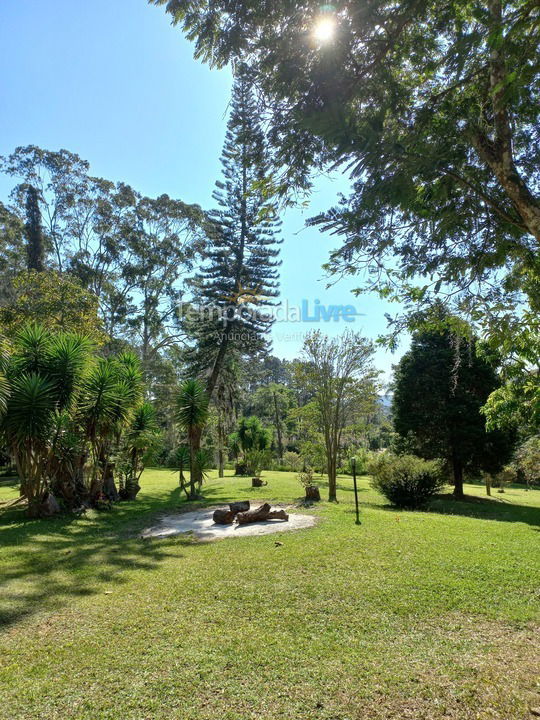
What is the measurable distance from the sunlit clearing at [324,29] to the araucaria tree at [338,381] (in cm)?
978

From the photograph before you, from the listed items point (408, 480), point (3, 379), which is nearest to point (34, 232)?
point (3, 379)

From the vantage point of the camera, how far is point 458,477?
650 inches

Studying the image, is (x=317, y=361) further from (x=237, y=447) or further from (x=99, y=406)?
(x=237, y=447)

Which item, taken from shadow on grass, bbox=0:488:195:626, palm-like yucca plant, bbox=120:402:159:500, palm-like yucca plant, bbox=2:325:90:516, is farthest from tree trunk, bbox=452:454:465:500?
palm-like yucca plant, bbox=2:325:90:516

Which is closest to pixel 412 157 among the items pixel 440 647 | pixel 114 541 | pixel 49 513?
pixel 440 647

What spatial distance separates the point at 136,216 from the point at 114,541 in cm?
2239

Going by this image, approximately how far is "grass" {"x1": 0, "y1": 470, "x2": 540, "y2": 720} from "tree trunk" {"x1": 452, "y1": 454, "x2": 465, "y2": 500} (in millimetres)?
11111

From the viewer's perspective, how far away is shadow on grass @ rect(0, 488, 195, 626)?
13.5 feet

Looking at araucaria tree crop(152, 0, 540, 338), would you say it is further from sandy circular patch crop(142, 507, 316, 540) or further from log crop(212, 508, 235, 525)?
log crop(212, 508, 235, 525)

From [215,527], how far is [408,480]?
5.91 metres

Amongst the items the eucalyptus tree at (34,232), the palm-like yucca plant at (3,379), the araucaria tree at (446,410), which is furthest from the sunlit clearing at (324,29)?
the eucalyptus tree at (34,232)

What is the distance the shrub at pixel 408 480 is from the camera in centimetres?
1079

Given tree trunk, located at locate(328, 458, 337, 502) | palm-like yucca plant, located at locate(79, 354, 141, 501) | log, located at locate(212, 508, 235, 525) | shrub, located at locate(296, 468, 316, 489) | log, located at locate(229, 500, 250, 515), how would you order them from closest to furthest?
1. log, located at locate(212, 508, 235, 525)
2. log, located at locate(229, 500, 250, 515)
3. palm-like yucca plant, located at locate(79, 354, 141, 501)
4. shrub, located at locate(296, 468, 316, 489)
5. tree trunk, located at locate(328, 458, 337, 502)

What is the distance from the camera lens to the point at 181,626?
10.7ft
